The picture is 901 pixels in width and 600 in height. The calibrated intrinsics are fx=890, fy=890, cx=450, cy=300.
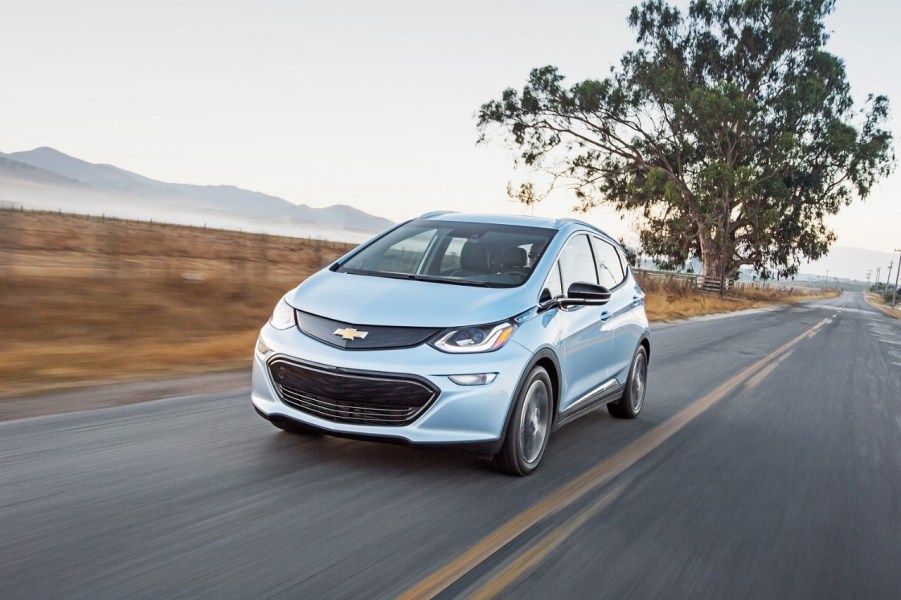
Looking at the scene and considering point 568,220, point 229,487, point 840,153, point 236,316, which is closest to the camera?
point 229,487

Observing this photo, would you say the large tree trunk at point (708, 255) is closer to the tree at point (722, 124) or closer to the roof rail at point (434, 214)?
the tree at point (722, 124)

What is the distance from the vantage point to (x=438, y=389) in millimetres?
4766

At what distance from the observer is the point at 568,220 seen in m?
6.64

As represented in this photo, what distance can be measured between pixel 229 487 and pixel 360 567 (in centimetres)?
128

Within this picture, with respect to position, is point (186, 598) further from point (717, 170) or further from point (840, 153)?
point (840, 153)

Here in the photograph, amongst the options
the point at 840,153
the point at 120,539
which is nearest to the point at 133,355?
the point at 120,539

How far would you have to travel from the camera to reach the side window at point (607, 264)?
6961 mm

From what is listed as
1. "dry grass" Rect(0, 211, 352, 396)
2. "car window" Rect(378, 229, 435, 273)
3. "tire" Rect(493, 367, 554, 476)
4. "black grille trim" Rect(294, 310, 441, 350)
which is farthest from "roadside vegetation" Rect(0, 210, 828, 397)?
"tire" Rect(493, 367, 554, 476)

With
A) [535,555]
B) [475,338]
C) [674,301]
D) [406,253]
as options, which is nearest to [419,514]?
[535,555]

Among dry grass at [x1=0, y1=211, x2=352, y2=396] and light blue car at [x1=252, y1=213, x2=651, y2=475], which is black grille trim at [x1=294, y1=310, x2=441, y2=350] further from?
dry grass at [x1=0, y1=211, x2=352, y2=396]

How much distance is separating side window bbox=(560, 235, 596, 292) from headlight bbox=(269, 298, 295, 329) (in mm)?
1877

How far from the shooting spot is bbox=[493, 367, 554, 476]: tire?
5125 millimetres

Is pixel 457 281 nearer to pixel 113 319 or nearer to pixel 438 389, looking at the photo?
pixel 438 389

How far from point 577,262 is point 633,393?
6.08 ft
